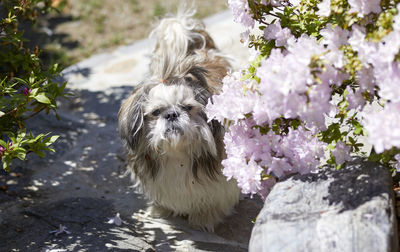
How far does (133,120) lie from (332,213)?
1459mm

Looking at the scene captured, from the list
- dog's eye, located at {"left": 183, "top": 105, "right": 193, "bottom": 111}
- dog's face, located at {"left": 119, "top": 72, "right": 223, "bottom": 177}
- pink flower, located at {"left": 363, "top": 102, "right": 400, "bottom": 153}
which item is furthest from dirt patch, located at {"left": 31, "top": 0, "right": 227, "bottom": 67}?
pink flower, located at {"left": 363, "top": 102, "right": 400, "bottom": 153}

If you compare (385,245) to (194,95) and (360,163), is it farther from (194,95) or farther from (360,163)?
(194,95)

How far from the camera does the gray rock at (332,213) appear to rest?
198cm

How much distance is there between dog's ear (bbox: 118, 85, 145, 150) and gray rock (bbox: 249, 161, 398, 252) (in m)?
1.10

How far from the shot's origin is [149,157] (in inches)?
128

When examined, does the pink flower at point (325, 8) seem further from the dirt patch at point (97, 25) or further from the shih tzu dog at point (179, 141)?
the dirt patch at point (97, 25)

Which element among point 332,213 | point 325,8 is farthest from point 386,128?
point 325,8

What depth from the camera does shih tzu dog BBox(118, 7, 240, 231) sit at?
3033 millimetres

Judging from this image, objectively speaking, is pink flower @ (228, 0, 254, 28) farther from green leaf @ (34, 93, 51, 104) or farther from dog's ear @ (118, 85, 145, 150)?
green leaf @ (34, 93, 51, 104)

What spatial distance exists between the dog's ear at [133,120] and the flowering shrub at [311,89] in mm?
760

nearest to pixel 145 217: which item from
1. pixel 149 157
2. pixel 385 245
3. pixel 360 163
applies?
pixel 149 157

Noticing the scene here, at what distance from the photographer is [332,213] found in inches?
82.7

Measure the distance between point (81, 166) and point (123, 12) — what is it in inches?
167

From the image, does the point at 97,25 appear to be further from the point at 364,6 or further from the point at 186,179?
the point at 364,6
